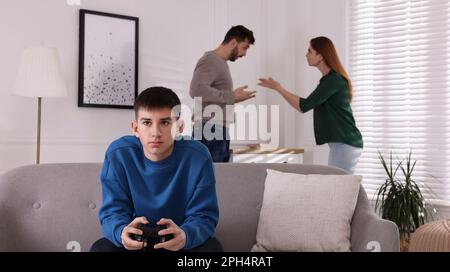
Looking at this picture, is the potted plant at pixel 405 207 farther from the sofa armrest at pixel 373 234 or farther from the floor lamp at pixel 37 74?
the floor lamp at pixel 37 74

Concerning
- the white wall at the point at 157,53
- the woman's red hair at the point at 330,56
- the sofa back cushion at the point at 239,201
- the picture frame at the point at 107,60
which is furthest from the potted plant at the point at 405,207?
the picture frame at the point at 107,60

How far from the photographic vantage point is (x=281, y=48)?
4805 millimetres

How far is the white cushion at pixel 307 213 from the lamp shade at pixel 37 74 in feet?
6.28

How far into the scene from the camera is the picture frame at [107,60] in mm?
3910

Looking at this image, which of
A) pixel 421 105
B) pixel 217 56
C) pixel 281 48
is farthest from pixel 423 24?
pixel 217 56

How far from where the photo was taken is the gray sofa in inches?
75.1

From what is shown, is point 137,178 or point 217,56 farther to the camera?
point 217,56

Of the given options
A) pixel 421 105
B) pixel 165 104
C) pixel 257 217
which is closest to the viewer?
pixel 165 104

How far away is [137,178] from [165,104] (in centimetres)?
25

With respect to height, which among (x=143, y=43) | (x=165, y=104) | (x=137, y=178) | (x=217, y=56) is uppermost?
(x=143, y=43)

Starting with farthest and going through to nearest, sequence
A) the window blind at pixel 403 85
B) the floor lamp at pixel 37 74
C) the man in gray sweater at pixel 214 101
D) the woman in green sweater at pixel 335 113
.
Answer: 1. the window blind at pixel 403 85
2. the woman in green sweater at pixel 335 113
3. the floor lamp at pixel 37 74
4. the man in gray sweater at pixel 214 101

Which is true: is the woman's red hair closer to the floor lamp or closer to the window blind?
the window blind
